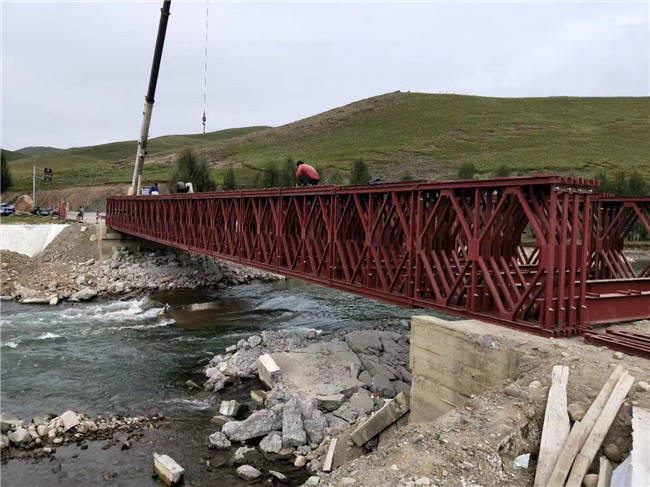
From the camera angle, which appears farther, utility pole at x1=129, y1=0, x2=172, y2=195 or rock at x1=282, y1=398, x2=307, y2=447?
utility pole at x1=129, y1=0, x2=172, y2=195

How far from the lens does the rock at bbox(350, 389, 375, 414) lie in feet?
33.2

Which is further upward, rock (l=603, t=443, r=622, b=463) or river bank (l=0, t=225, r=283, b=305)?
rock (l=603, t=443, r=622, b=463)

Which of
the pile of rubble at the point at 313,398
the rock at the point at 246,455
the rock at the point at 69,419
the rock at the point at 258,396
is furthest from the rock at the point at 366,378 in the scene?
the rock at the point at 69,419

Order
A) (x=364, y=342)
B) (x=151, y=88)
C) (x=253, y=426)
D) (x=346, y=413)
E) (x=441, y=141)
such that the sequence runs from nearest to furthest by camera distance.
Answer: (x=253, y=426)
(x=346, y=413)
(x=364, y=342)
(x=151, y=88)
(x=441, y=141)

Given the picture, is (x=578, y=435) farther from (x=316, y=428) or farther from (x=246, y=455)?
(x=246, y=455)

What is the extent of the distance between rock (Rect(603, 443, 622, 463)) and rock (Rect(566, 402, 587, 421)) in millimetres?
500

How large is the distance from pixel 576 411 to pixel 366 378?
6.41 m

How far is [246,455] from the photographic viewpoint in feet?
29.5

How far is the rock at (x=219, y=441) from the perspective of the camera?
9438 mm

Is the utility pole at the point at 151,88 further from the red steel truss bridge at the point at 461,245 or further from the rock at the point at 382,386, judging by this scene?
the rock at the point at 382,386

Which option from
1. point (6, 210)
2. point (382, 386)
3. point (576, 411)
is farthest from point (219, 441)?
point (6, 210)

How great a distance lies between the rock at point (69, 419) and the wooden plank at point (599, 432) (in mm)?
9363

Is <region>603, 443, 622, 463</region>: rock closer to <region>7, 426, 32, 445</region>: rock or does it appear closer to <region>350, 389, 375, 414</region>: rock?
<region>350, 389, 375, 414</region>: rock

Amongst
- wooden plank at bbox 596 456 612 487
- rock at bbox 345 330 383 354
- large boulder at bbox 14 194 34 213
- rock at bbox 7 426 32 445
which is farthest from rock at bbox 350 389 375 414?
large boulder at bbox 14 194 34 213
